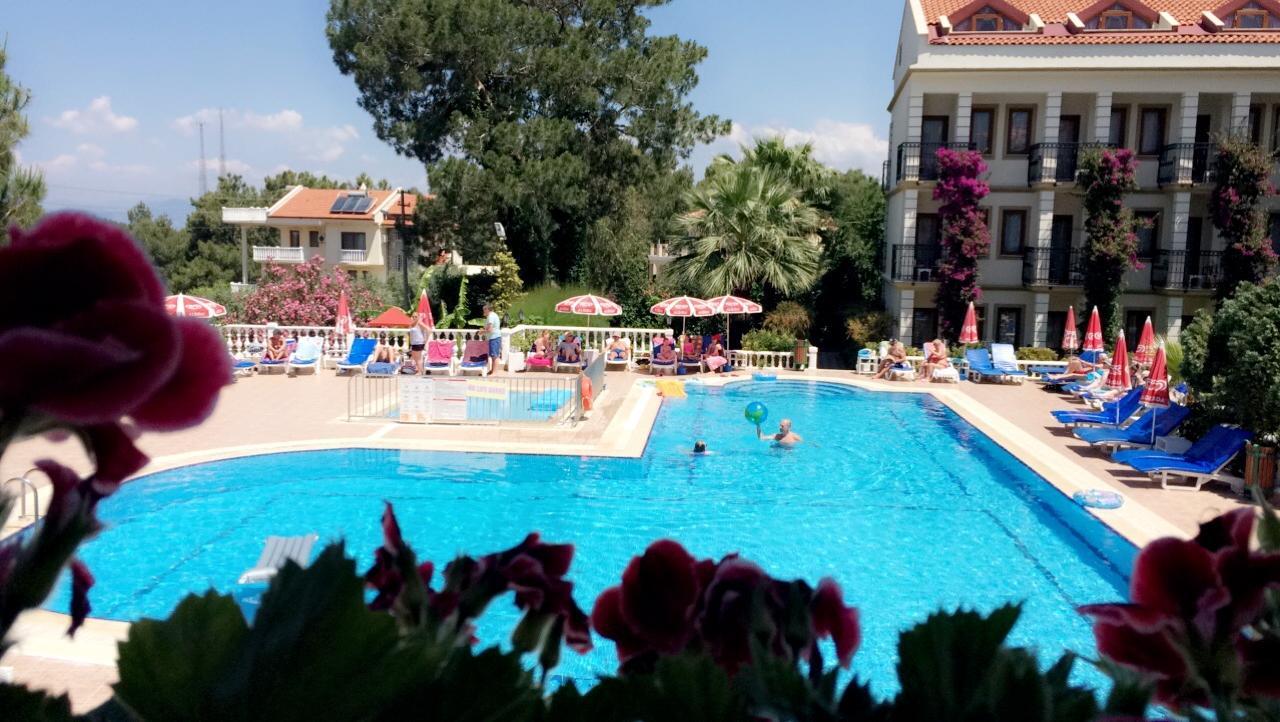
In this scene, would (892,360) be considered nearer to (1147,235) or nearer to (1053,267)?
(1053,267)

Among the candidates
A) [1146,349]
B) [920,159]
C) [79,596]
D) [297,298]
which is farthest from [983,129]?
[79,596]

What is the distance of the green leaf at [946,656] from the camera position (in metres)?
1.04

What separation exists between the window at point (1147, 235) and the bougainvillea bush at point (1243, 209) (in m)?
2.07

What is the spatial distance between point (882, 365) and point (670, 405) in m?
7.43

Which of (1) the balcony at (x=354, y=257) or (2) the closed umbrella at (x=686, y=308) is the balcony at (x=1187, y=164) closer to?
(2) the closed umbrella at (x=686, y=308)

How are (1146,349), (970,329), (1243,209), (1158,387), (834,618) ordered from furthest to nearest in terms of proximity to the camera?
1. (1243,209)
2. (970,329)
3. (1146,349)
4. (1158,387)
5. (834,618)

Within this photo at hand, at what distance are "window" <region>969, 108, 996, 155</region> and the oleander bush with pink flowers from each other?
Answer: 30.7 metres

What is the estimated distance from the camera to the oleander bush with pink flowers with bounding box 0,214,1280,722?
2.66 feet

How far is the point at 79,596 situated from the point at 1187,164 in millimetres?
32074

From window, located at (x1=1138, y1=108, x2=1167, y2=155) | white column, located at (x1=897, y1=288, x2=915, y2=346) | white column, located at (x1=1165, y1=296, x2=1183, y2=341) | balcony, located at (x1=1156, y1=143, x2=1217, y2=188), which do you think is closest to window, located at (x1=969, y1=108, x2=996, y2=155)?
window, located at (x1=1138, y1=108, x2=1167, y2=155)

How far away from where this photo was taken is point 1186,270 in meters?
28.3

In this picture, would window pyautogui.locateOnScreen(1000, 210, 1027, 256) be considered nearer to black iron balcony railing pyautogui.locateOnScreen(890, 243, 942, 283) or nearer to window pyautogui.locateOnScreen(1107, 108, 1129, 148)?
black iron balcony railing pyautogui.locateOnScreen(890, 243, 942, 283)

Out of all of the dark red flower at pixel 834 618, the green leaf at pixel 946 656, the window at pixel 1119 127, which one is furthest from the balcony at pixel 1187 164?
the green leaf at pixel 946 656

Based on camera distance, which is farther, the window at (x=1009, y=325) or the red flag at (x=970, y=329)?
the window at (x=1009, y=325)
